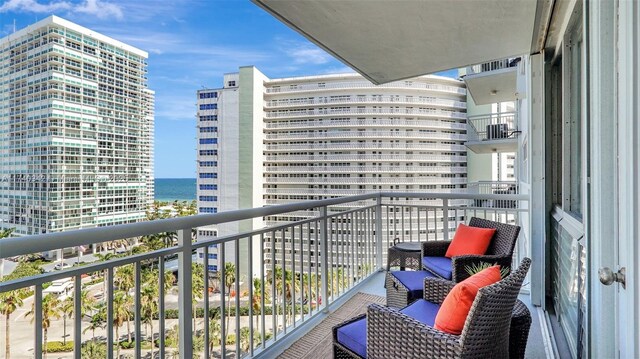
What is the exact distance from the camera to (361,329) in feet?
6.00

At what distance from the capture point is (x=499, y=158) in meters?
17.0

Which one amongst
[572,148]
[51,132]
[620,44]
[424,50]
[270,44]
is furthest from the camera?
[270,44]

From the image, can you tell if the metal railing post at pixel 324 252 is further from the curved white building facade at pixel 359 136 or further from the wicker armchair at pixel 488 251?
the curved white building facade at pixel 359 136

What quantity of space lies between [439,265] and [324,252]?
3.43 ft

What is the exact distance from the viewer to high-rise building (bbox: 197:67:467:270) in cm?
2973

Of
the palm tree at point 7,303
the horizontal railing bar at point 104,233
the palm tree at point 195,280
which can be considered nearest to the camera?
the horizontal railing bar at point 104,233

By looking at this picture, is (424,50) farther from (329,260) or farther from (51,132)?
(51,132)

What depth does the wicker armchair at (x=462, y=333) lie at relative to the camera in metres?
1.30

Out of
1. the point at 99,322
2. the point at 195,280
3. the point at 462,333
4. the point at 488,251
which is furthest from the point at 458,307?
the point at 195,280

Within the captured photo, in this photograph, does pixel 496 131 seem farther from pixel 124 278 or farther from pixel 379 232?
pixel 124 278

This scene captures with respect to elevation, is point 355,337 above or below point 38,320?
below

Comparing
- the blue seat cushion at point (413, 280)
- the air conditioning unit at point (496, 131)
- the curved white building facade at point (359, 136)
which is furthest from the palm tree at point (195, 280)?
the curved white building facade at point (359, 136)

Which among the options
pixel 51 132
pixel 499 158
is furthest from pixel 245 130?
pixel 499 158

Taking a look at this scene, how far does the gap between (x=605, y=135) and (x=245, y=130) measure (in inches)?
1189
